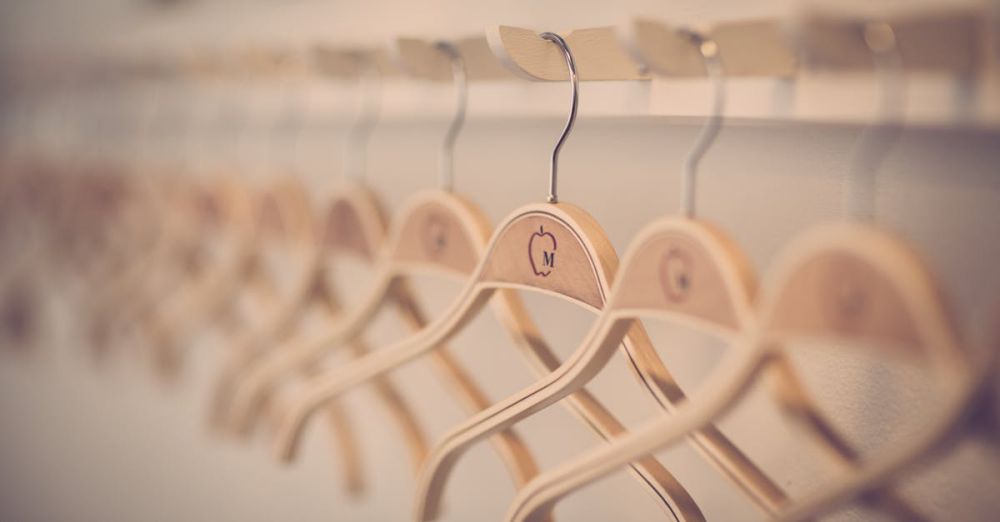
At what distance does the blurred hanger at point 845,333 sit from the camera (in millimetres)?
368

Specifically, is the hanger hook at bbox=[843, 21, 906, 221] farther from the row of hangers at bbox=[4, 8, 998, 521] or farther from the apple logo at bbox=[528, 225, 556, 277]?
the apple logo at bbox=[528, 225, 556, 277]

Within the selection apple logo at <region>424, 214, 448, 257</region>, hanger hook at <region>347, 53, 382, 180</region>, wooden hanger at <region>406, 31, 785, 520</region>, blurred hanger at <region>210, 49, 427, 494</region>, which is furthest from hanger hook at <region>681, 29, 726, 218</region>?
hanger hook at <region>347, 53, 382, 180</region>

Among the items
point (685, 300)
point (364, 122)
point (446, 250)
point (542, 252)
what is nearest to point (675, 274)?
point (685, 300)

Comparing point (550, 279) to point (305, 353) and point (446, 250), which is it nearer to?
point (446, 250)

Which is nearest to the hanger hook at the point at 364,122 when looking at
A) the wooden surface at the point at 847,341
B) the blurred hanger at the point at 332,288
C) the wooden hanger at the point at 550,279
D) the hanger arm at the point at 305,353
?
the blurred hanger at the point at 332,288

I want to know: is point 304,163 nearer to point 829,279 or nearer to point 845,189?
point 845,189

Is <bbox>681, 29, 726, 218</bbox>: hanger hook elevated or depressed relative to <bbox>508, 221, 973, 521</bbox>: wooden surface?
elevated

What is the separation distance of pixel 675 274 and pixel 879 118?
172mm

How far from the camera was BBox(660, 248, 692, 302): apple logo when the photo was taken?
1.54ft

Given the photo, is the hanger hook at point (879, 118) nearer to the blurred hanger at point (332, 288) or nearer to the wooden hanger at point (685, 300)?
the wooden hanger at point (685, 300)

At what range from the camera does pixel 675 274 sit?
0.48 meters

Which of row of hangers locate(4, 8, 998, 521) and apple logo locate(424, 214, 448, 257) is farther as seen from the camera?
apple logo locate(424, 214, 448, 257)

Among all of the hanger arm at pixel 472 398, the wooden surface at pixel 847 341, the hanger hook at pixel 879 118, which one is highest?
the hanger hook at pixel 879 118

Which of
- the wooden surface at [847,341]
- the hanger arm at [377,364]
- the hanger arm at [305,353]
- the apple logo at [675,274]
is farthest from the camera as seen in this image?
the hanger arm at [305,353]
